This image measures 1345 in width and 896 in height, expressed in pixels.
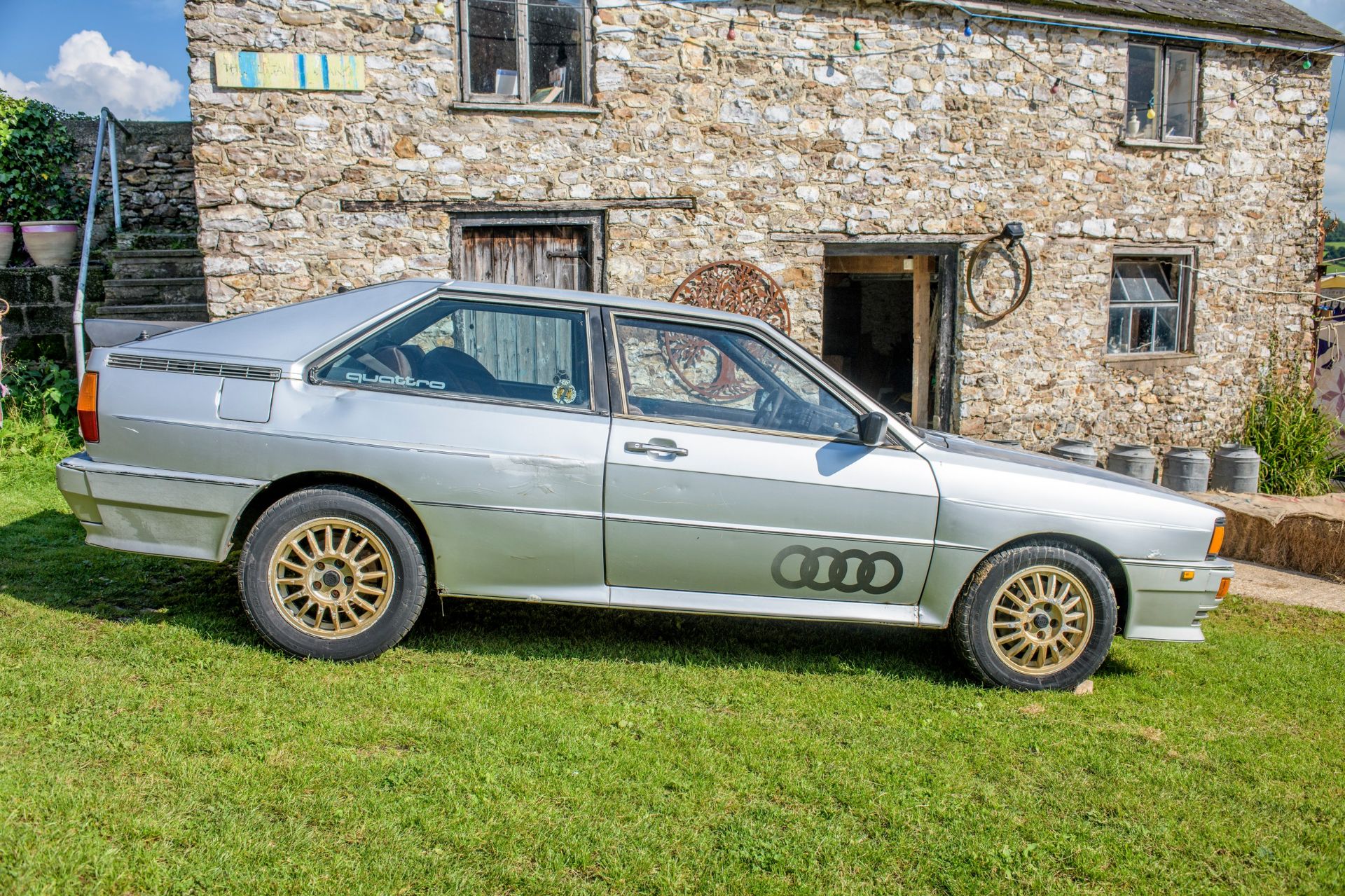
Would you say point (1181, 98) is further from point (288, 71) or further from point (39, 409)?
point (39, 409)

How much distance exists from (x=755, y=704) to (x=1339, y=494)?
9.46 meters

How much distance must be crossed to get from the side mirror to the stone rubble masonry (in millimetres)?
5162

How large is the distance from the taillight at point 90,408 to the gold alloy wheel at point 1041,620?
12.8ft

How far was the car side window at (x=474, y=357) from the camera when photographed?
13.6 feet

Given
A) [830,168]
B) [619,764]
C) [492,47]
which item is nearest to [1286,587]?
[830,168]

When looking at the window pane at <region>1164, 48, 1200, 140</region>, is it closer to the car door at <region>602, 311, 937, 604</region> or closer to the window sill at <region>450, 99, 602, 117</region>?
the window sill at <region>450, 99, 602, 117</region>

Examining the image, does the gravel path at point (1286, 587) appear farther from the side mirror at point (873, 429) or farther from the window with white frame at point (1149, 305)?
the side mirror at point (873, 429)

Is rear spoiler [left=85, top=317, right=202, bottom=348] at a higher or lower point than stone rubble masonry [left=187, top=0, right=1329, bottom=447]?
lower

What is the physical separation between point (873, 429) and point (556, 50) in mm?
6244

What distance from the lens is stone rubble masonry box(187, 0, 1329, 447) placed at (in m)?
8.29

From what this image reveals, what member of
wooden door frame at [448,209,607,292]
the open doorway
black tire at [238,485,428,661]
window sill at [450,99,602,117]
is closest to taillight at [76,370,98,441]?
black tire at [238,485,428,661]

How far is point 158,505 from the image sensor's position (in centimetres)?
401

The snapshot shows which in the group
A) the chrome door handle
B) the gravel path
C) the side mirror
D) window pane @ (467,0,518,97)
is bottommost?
the gravel path

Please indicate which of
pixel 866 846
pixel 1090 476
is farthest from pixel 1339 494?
pixel 866 846
